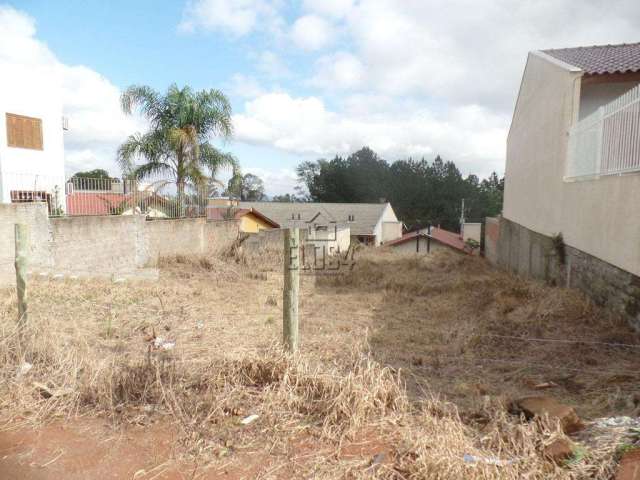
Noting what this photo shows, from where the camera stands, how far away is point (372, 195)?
2206 inches

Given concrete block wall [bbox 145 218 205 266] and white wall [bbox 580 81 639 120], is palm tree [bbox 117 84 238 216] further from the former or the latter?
white wall [bbox 580 81 639 120]

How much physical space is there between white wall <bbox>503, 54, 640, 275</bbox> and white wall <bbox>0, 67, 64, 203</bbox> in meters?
13.8

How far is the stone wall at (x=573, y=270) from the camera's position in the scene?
5188mm

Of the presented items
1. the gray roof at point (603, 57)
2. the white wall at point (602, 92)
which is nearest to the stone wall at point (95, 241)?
the gray roof at point (603, 57)

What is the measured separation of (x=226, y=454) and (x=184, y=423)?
1.58 ft

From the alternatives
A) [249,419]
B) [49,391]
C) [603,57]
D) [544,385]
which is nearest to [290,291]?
[249,419]

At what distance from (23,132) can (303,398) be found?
16.7m

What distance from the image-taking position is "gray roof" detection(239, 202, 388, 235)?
3556 cm

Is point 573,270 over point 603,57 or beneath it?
beneath

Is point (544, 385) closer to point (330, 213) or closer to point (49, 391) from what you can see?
point (49, 391)

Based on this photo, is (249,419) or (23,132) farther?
(23,132)

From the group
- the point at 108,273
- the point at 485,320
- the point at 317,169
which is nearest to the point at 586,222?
the point at 485,320

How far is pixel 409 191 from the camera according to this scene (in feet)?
185

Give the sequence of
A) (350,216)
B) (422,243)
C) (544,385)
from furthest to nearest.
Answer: (350,216) → (422,243) → (544,385)
